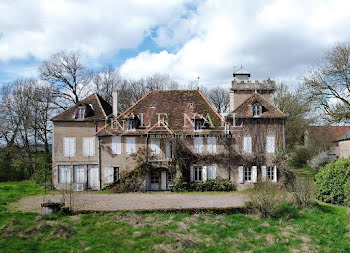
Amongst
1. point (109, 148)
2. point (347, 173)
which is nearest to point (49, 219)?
point (109, 148)

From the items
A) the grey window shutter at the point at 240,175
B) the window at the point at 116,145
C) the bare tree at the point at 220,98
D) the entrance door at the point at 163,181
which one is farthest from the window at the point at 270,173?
the bare tree at the point at 220,98

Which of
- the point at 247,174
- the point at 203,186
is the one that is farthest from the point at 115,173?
the point at 247,174

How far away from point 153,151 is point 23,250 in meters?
12.4

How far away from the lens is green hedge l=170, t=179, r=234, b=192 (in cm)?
2048

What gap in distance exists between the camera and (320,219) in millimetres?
13578

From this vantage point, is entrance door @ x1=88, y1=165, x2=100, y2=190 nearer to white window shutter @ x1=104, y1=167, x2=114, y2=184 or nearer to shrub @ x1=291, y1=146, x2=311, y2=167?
white window shutter @ x1=104, y1=167, x2=114, y2=184

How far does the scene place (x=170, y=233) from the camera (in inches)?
438

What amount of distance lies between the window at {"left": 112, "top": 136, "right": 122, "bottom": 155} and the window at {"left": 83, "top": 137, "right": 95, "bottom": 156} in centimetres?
188

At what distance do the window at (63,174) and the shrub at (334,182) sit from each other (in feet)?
60.0

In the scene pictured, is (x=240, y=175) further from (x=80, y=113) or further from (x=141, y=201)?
(x=80, y=113)

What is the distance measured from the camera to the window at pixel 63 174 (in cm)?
2200

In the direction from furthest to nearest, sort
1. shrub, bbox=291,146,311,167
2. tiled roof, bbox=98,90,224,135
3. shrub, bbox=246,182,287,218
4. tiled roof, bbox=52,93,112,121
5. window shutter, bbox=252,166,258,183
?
shrub, bbox=291,146,311,167, tiled roof, bbox=52,93,112,121, tiled roof, bbox=98,90,224,135, window shutter, bbox=252,166,258,183, shrub, bbox=246,182,287,218

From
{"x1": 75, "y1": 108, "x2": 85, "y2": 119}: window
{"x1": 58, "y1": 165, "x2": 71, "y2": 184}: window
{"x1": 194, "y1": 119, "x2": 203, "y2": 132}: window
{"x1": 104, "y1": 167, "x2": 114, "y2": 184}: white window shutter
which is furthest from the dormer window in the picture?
{"x1": 58, "y1": 165, "x2": 71, "y2": 184}: window

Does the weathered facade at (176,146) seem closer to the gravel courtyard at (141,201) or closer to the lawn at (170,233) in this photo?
the gravel courtyard at (141,201)
